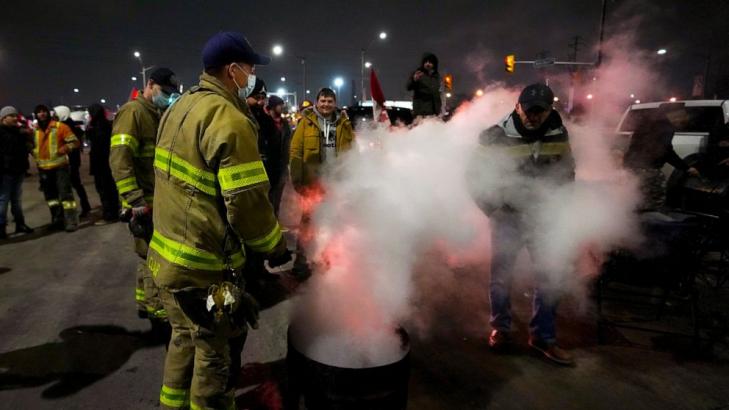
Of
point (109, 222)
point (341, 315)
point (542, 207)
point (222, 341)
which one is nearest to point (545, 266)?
point (542, 207)

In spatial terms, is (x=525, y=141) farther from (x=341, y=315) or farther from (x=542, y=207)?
(x=341, y=315)

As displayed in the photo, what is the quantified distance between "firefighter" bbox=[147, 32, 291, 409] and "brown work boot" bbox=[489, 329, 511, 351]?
2.38m

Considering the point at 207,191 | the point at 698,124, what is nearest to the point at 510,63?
the point at 698,124

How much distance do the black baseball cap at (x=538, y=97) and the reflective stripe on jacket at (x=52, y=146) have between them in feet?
25.3

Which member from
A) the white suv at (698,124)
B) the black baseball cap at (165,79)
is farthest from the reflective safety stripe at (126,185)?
the white suv at (698,124)

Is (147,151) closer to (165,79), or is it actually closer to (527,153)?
(165,79)

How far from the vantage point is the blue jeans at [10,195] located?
7.36 meters

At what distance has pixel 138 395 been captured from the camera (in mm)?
3191

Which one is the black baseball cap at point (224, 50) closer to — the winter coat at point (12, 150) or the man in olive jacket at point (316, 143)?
the man in olive jacket at point (316, 143)

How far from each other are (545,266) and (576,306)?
5.08ft

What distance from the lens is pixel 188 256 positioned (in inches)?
86.6

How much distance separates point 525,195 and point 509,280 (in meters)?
0.79

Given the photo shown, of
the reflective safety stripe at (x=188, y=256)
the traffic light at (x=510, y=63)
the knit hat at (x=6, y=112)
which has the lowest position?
the reflective safety stripe at (x=188, y=256)

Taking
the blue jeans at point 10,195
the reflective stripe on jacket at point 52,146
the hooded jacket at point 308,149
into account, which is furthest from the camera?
the reflective stripe on jacket at point 52,146
